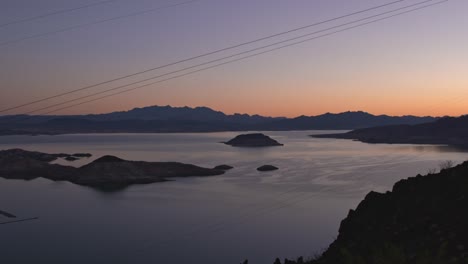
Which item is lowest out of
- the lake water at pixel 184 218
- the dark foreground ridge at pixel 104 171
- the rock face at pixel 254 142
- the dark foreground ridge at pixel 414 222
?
the lake water at pixel 184 218

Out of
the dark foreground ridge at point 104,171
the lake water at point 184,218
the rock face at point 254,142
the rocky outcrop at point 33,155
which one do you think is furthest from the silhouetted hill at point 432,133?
the rocky outcrop at point 33,155

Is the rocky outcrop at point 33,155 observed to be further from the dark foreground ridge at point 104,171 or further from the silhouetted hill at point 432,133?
the silhouetted hill at point 432,133

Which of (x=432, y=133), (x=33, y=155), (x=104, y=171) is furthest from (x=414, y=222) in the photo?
(x=432, y=133)

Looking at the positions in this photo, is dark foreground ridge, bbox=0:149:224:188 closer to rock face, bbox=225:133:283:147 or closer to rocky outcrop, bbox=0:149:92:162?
rocky outcrop, bbox=0:149:92:162

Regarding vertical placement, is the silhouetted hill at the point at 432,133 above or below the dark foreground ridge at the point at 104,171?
above

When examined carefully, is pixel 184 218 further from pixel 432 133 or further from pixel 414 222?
pixel 432 133

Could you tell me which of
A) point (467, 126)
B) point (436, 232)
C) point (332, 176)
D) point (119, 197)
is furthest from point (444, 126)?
point (436, 232)
